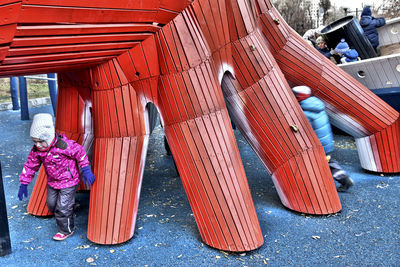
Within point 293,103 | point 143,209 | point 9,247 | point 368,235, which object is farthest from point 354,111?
point 9,247

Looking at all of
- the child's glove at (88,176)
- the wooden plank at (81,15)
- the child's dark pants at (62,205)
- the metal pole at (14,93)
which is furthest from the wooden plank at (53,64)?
the metal pole at (14,93)

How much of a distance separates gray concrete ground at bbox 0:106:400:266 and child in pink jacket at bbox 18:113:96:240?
24 cm

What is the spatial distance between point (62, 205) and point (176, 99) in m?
1.44

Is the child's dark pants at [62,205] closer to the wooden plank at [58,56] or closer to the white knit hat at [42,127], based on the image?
the white knit hat at [42,127]

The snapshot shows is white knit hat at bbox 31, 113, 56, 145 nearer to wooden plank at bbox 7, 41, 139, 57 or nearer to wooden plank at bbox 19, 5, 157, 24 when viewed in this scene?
wooden plank at bbox 7, 41, 139, 57

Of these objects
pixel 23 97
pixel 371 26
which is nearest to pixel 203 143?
pixel 371 26

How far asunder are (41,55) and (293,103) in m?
2.38

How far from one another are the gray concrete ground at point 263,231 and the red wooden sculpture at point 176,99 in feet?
0.45

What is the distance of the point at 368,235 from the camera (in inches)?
134

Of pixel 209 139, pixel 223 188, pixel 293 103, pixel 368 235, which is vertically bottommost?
pixel 368 235

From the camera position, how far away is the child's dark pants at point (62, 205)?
11.6 ft

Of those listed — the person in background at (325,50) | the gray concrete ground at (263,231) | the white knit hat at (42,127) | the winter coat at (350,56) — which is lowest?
the gray concrete ground at (263,231)

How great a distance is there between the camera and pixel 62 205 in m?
3.52

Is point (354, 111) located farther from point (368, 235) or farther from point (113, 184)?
point (113, 184)
